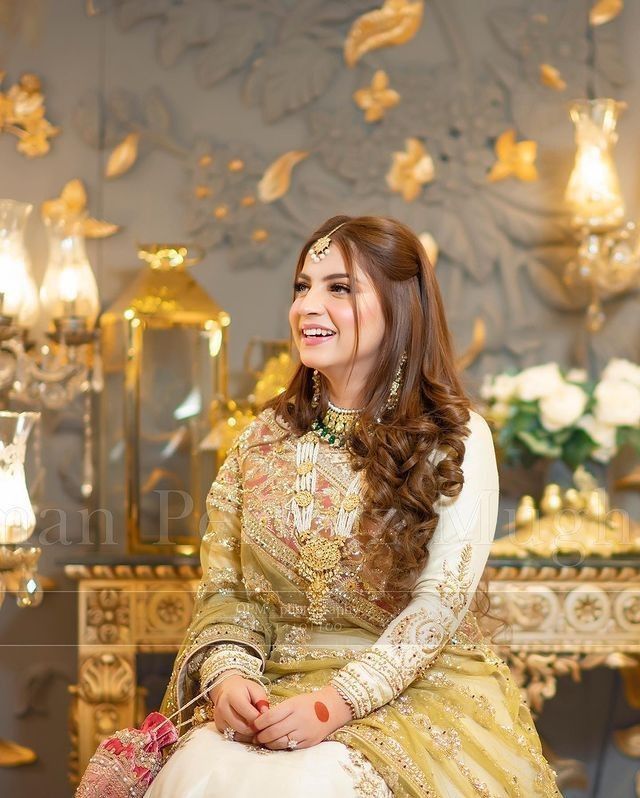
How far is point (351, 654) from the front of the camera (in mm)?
1937

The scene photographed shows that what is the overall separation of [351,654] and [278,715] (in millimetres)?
268

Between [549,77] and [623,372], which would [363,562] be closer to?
[623,372]

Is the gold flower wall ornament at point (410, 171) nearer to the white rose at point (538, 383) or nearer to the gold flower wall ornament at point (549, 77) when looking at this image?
the gold flower wall ornament at point (549, 77)

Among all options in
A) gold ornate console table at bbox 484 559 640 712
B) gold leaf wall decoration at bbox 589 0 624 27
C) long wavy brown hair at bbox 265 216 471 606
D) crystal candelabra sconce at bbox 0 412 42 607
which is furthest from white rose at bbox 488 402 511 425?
crystal candelabra sconce at bbox 0 412 42 607

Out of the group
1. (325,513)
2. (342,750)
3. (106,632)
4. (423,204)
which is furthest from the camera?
(423,204)

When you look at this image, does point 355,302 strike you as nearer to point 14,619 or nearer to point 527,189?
point 527,189

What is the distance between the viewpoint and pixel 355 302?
2.03 metres

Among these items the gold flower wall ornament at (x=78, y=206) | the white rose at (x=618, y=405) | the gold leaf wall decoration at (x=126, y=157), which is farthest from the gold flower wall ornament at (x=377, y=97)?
the white rose at (x=618, y=405)

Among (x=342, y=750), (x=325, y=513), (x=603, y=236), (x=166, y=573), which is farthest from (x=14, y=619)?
(x=603, y=236)

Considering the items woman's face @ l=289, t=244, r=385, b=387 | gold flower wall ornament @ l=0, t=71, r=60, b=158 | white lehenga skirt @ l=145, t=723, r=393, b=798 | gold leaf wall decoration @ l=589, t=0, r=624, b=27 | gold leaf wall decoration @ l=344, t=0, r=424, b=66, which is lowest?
white lehenga skirt @ l=145, t=723, r=393, b=798

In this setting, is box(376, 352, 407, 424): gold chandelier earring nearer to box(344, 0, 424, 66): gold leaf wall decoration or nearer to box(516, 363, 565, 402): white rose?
box(516, 363, 565, 402): white rose

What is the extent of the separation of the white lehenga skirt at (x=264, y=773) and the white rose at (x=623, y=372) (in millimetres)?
1559

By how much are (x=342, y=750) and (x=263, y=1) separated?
2.26 meters

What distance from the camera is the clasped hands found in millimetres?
1694
